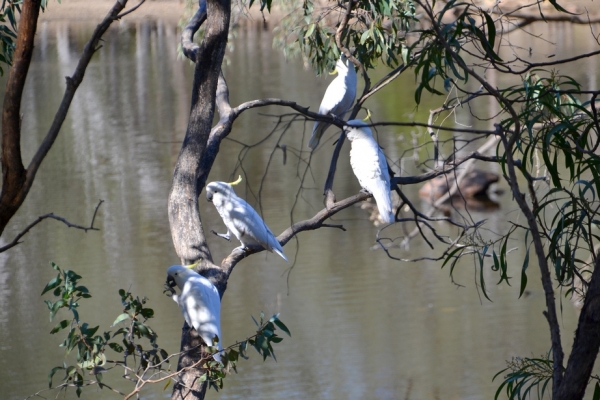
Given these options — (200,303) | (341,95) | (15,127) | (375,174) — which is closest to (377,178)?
(375,174)

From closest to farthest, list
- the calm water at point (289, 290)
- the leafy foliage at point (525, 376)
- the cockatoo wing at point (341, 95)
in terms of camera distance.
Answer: the leafy foliage at point (525, 376), the cockatoo wing at point (341, 95), the calm water at point (289, 290)

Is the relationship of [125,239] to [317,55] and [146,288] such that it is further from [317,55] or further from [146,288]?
[317,55]

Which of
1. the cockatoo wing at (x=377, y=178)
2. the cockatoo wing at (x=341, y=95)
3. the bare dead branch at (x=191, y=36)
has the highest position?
the bare dead branch at (x=191, y=36)

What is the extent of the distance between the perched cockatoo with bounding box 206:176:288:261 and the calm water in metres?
0.13

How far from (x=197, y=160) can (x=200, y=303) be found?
1.24 feet

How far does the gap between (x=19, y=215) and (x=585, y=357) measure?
17.9 ft

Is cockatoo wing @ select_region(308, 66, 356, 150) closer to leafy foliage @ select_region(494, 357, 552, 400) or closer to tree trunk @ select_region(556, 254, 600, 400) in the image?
leafy foliage @ select_region(494, 357, 552, 400)

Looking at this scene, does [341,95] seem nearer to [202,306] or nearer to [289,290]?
[202,306]

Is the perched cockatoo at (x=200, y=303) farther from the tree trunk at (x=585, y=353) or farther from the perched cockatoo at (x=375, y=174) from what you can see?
the tree trunk at (x=585, y=353)

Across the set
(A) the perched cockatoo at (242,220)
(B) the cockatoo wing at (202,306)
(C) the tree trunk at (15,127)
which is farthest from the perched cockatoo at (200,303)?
(C) the tree trunk at (15,127)

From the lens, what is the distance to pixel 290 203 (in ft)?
18.3

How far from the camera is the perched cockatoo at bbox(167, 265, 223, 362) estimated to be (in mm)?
1821

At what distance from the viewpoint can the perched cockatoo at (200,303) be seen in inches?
71.7

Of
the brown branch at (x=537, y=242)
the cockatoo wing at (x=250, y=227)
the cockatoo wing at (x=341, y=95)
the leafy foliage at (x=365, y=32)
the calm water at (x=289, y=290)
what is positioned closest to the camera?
the brown branch at (x=537, y=242)
